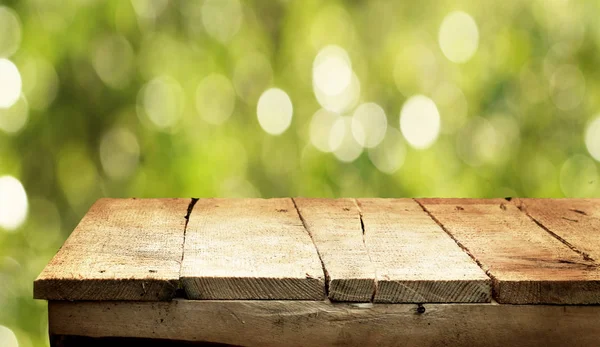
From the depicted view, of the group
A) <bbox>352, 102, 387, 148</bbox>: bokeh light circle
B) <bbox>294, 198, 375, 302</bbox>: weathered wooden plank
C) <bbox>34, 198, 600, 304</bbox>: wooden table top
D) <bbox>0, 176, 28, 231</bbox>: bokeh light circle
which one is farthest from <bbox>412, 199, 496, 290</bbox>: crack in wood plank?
<bbox>0, 176, 28, 231</bbox>: bokeh light circle

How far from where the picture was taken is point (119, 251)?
3.75 feet

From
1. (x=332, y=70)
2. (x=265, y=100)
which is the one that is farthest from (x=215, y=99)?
(x=332, y=70)

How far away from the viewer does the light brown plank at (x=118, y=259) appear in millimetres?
1007

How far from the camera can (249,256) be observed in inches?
44.1

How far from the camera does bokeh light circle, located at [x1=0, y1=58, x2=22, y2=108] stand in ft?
6.19

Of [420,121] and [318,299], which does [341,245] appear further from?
[420,121]

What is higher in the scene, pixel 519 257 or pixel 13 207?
pixel 519 257

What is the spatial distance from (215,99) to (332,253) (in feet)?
2.82

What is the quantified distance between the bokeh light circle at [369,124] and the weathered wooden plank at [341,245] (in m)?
0.40

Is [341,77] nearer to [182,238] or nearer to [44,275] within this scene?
[182,238]

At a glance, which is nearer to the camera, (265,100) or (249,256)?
(249,256)

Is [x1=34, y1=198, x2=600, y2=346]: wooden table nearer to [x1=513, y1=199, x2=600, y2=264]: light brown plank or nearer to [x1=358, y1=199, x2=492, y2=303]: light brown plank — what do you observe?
[x1=358, y1=199, x2=492, y2=303]: light brown plank

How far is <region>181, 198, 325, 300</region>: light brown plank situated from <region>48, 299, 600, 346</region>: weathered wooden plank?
0.05 feet

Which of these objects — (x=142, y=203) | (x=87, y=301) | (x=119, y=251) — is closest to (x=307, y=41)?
(x=142, y=203)
